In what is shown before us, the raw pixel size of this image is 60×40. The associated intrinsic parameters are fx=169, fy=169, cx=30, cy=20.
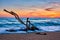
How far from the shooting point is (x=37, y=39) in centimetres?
1365

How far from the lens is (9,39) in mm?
13711

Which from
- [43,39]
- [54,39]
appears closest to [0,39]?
[43,39]

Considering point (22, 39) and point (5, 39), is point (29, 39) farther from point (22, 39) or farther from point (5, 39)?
point (5, 39)

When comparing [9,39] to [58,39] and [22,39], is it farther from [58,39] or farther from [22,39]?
[58,39]

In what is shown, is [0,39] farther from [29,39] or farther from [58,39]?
[58,39]

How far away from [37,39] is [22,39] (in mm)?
1231

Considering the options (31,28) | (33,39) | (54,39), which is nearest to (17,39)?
(33,39)

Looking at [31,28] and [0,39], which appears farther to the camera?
[31,28]

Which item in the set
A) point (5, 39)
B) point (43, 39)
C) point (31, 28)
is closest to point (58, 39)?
point (43, 39)

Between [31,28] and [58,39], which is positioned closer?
[58,39]

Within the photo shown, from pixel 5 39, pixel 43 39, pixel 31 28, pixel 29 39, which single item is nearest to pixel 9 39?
pixel 5 39

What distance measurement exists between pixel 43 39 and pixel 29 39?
114 cm

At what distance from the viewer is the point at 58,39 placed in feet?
44.9

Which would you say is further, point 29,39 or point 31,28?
point 31,28
